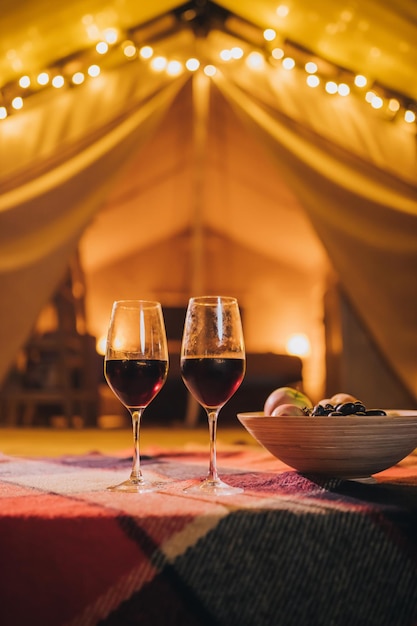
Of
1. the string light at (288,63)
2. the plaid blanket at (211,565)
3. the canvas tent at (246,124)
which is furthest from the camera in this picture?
the string light at (288,63)

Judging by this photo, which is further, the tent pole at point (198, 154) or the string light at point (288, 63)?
the tent pole at point (198, 154)

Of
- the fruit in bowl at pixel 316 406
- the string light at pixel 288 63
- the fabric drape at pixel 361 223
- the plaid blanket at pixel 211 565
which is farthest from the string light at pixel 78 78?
the plaid blanket at pixel 211 565

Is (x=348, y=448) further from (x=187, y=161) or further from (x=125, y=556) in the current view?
(x=187, y=161)

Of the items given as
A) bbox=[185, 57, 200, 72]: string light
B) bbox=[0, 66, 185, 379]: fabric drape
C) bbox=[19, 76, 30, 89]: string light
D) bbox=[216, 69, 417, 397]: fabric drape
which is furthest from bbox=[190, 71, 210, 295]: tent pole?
bbox=[19, 76, 30, 89]: string light

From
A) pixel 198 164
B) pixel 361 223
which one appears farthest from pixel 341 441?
pixel 198 164

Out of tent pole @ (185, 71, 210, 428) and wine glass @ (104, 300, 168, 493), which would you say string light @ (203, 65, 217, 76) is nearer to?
tent pole @ (185, 71, 210, 428)

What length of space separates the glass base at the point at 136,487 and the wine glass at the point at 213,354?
63mm

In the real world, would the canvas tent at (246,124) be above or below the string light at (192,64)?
below

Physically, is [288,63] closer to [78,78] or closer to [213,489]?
[78,78]

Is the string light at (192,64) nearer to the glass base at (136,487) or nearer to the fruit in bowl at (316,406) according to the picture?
the fruit in bowl at (316,406)

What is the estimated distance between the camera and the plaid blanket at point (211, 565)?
0.54 metres

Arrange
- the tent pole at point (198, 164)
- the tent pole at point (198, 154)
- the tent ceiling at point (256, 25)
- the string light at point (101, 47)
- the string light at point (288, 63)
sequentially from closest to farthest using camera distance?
the tent ceiling at point (256, 25) < the string light at point (101, 47) < the string light at point (288, 63) < the tent pole at point (198, 164) < the tent pole at point (198, 154)

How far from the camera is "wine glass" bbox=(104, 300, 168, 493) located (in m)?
0.77

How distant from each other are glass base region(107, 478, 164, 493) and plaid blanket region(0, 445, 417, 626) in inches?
4.2
